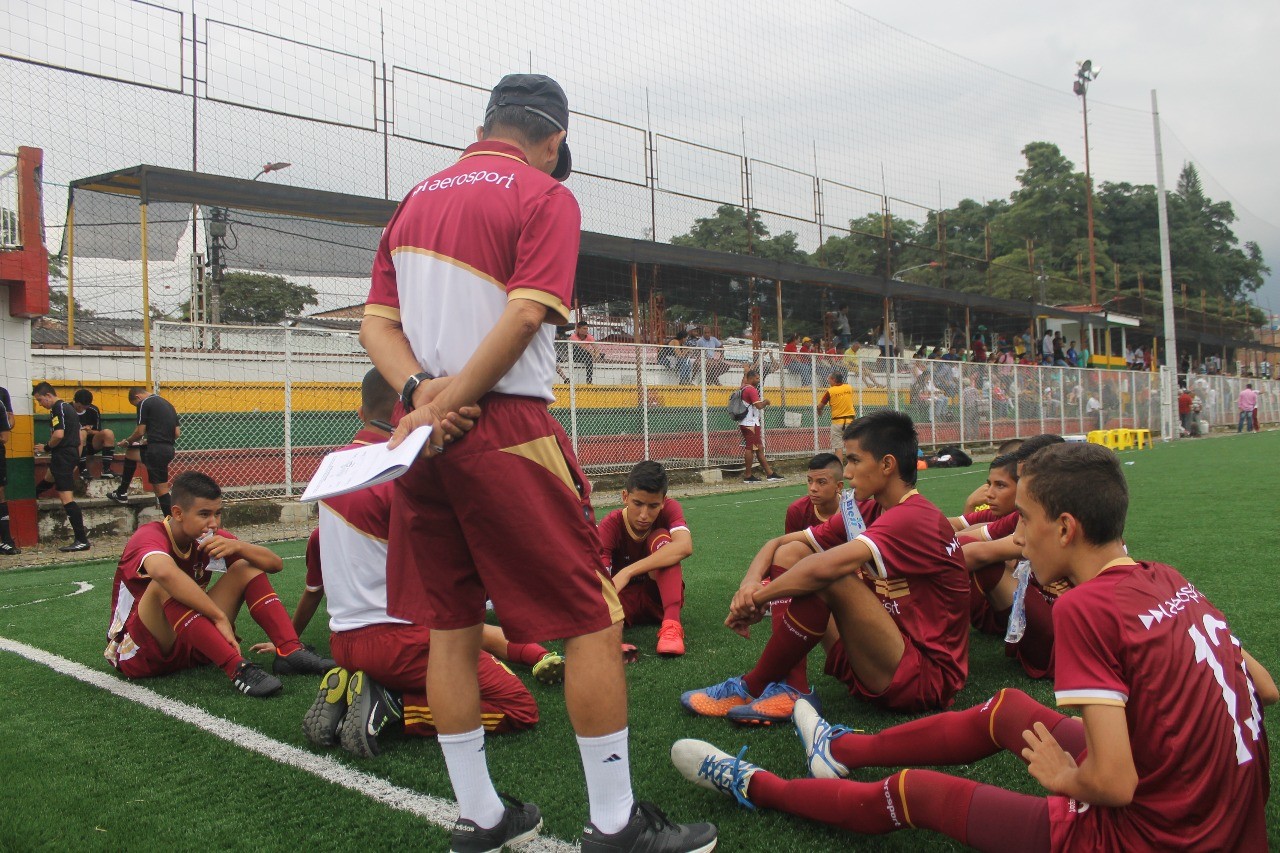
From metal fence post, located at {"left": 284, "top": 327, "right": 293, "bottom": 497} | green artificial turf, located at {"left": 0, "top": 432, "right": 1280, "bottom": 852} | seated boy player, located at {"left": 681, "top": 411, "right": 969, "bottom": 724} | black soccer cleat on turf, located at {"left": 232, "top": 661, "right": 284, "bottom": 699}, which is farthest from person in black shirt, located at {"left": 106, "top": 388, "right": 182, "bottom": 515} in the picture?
seated boy player, located at {"left": 681, "top": 411, "right": 969, "bottom": 724}

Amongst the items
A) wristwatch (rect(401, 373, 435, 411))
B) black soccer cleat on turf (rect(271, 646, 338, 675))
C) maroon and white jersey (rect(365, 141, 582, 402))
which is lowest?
black soccer cleat on turf (rect(271, 646, 338, 675))

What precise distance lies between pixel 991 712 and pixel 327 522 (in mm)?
2334

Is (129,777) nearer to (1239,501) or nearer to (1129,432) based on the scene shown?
(1239,501)

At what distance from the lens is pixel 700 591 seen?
5711 millimetres

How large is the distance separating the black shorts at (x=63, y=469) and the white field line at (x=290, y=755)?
614cm

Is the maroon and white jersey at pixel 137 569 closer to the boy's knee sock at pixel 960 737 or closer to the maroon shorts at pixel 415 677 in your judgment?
the maroon shorts at pixel 415 677

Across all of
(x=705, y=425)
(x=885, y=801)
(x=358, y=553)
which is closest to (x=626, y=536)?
(x=358, y=553)

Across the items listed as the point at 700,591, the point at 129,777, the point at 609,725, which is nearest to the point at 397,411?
the point at 609,725

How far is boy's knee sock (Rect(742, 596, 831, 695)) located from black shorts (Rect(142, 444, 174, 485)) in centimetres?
857

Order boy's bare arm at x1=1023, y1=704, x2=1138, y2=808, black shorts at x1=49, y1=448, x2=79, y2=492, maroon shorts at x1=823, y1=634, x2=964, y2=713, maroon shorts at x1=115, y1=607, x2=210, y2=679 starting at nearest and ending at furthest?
boy's bare arm at x1=1023, y1=704, x2=1138, y2=808 < maroon shorts at x1=823, y1=634, x2=964, y2=713 < maroon shorts at x1=115, y1=607, x2=210, y2=679 < black shorts at x1=49, y1=448, x2=79, y2=492

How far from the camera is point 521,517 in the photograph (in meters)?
2.07

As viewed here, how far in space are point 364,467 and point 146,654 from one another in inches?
98.9

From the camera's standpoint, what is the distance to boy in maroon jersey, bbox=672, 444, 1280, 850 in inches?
64.1

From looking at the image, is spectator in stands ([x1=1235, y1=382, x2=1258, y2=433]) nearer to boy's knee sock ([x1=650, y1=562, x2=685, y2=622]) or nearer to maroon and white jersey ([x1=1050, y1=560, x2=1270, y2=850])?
boy's knee sock ([x1=650, y1=562, x2=685, y2=622])
